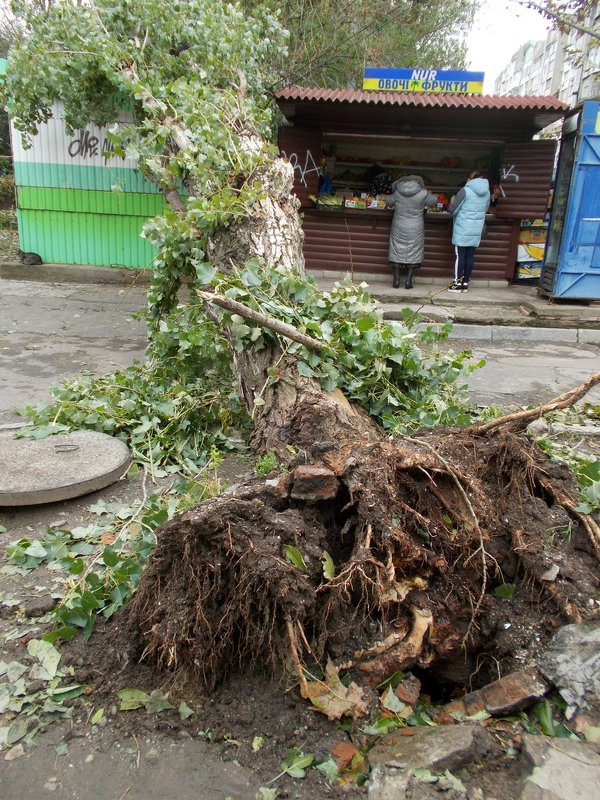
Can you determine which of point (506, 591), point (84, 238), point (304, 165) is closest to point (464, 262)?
point (304, 165)

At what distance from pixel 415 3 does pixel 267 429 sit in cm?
1688

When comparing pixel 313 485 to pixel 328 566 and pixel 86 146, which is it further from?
pixel 86 146

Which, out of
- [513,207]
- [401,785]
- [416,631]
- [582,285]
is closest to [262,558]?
[416,631]

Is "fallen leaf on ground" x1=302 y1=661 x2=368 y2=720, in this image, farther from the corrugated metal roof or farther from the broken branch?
the corrugated metal roof

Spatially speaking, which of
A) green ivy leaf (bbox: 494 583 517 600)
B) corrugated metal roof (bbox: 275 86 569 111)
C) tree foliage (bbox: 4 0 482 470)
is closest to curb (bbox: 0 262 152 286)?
tree foliage (bbox: 4 0 482 470)

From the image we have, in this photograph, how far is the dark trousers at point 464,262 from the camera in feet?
33.1

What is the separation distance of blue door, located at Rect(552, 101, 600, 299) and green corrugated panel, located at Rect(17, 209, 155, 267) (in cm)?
729

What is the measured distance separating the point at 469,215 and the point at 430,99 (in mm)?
1869

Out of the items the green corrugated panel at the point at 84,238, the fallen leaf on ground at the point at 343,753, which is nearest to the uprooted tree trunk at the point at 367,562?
the fallen leaf on ground at the point at 343,753

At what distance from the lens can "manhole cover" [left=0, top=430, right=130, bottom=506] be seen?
3535mm

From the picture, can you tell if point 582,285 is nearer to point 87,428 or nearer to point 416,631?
point 87,428

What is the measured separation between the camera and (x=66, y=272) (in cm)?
1130

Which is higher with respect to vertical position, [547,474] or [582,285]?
[582,285]

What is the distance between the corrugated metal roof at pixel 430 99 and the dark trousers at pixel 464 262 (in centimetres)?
217
